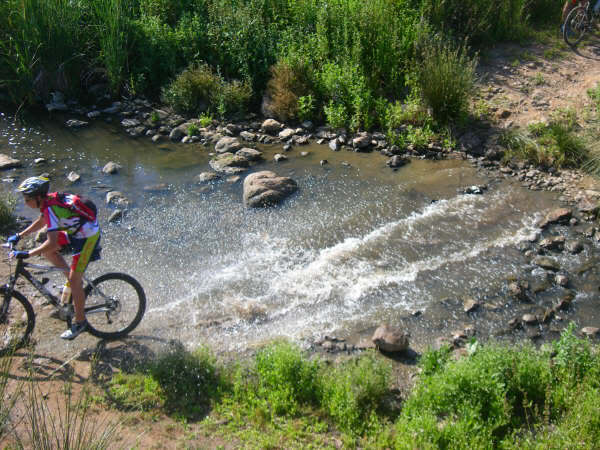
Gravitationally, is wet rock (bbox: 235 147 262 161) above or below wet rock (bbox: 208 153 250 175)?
above

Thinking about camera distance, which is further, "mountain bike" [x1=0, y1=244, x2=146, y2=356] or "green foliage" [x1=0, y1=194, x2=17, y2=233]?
"green foliage" [x1=0, y1=194, x2=17, y2=233]

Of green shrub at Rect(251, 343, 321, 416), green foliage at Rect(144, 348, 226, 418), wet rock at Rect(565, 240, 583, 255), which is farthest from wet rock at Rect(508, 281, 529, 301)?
green foliage at Rect(144, 348, 226, 418)

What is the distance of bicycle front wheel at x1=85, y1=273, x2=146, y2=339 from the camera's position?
6633 mm

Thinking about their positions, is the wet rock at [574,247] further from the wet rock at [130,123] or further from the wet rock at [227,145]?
the wet rock at [130,123]

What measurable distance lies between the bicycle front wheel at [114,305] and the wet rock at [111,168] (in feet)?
16.0

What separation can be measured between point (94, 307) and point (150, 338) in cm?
83

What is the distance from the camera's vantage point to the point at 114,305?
6.74m

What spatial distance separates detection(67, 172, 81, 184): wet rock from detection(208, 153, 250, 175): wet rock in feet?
9.40

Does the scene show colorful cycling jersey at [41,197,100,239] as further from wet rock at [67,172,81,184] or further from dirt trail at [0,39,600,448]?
wet rock at [67,172,81,184]

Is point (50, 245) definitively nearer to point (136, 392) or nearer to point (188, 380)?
point (136, 392)

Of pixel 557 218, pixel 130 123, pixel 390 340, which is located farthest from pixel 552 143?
pixel 130 123

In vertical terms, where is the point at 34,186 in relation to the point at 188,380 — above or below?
above

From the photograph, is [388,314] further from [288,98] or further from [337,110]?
[288,98]

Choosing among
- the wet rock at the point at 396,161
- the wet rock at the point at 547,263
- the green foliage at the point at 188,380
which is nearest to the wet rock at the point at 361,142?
the wet rock at the point at 396,161
